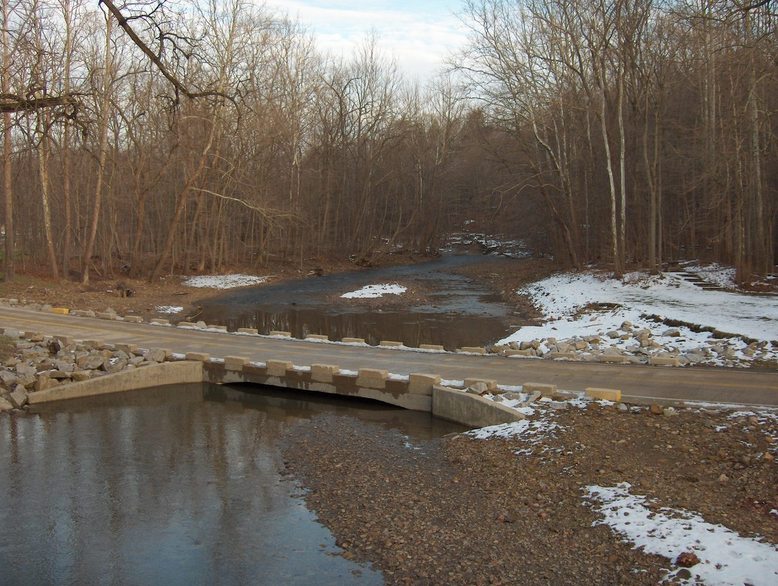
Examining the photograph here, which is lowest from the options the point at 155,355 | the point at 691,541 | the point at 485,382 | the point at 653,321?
the point at 691,541

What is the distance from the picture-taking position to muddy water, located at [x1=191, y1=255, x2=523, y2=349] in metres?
21.5

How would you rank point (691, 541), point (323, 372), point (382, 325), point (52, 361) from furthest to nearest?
point (382, 325) < point (52, 361) < point (323, 372) < point (691, 541)

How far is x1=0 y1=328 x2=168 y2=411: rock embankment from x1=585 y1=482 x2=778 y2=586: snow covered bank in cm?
987

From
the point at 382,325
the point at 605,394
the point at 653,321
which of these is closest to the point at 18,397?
the point at 605,394

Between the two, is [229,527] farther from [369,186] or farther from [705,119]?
[369,186]

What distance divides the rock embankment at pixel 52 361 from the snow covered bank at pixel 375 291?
16921 millimetres

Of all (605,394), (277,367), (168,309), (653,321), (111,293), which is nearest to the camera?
(605,394)

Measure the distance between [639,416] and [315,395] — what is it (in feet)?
20.3

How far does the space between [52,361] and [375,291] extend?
20086 millimetres

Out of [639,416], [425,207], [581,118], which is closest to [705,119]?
[581,118]

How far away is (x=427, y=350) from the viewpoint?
48.4ft

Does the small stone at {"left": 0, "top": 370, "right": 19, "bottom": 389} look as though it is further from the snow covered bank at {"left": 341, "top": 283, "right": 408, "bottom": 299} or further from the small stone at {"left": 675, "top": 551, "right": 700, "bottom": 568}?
the snow covered bank at {"left": 341, "top": 283, "right": 408, "bottom": 299}

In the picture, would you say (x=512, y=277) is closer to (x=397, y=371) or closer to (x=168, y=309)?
(x=168, y=309)

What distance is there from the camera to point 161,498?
7.95 meters
